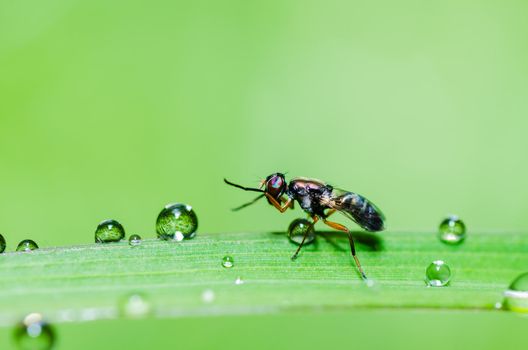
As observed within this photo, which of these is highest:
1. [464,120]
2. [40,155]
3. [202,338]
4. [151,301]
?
[464,120]

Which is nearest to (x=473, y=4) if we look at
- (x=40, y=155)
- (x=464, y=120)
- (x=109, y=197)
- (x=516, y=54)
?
(x=516, y=54)

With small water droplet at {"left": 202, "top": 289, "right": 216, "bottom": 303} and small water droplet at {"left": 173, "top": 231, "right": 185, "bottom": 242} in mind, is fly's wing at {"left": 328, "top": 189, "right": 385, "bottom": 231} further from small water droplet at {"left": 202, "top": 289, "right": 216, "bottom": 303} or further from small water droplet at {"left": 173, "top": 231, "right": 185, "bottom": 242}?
small water droplet at {"left": 202, "top": 289, "right": 216, "bottom": 303}

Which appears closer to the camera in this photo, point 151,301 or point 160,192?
point 151,301

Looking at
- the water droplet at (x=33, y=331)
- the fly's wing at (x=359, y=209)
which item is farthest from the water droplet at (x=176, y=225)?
the fly's wing at (x=359, y=209)

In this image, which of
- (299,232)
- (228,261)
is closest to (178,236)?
(228,261)

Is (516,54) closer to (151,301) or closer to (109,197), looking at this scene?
(109,197)

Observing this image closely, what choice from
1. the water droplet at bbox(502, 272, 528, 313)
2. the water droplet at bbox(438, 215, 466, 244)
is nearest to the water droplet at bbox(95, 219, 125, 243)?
the water droplet at bbox(438, 215, 466, 244)
